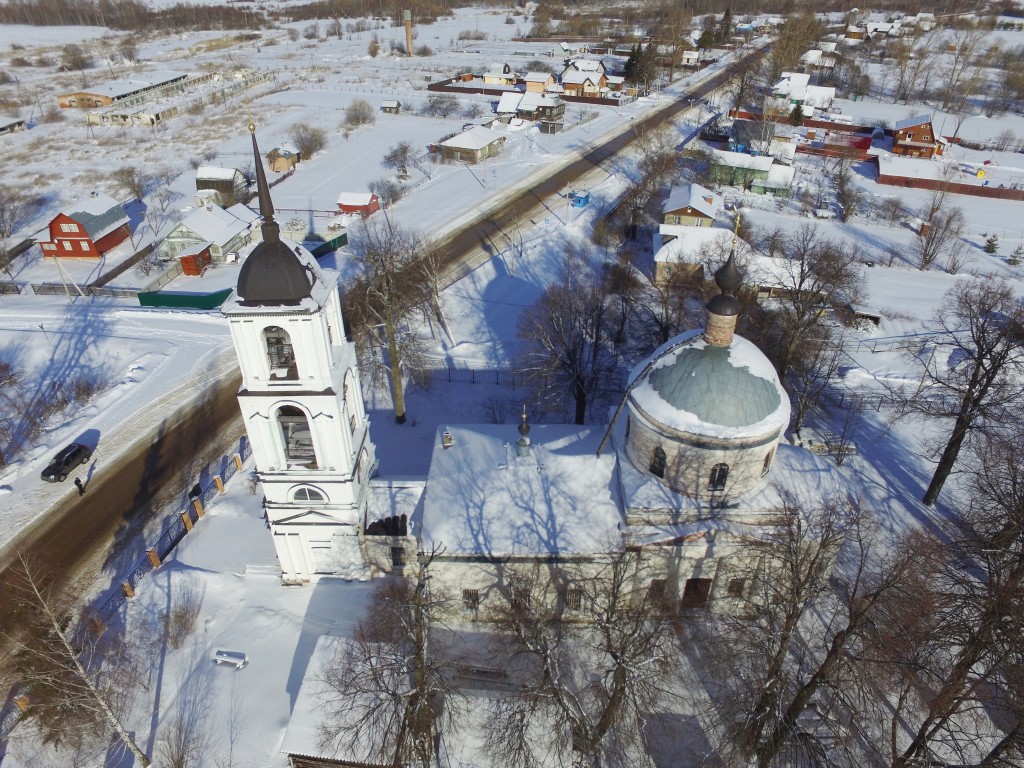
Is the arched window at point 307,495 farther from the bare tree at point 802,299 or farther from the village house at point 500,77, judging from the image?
the village house at point 500,77

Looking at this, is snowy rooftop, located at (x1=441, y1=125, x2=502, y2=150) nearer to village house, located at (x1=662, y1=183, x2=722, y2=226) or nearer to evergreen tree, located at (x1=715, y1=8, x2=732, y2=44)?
village house, located at (x1=662, y1=183, x2=722, y2=226)

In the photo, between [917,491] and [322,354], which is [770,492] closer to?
[917,491]

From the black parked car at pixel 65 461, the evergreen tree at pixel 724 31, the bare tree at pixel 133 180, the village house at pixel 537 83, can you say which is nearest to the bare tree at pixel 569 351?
the black parked car at pixel 65 461

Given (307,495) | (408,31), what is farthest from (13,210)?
(408,31)

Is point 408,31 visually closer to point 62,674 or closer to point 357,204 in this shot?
point 357,204

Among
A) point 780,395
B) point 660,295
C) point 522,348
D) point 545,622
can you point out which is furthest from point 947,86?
point 545,622
